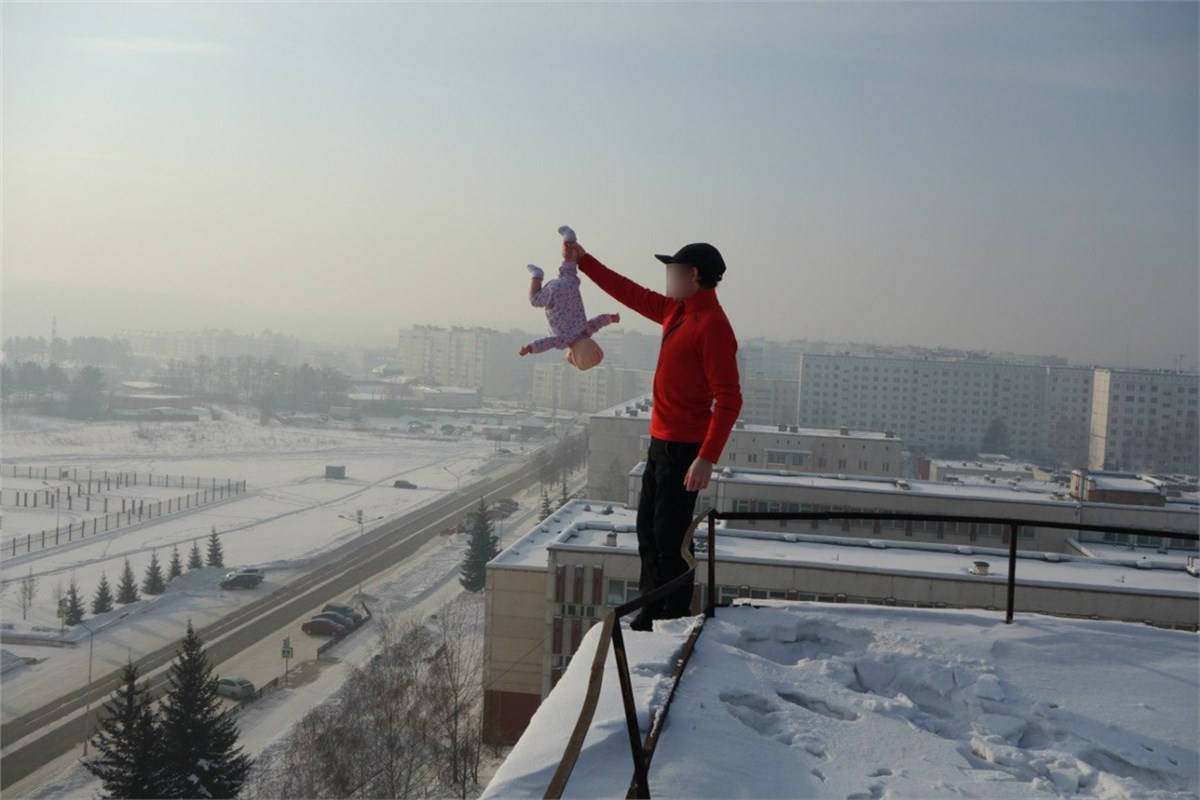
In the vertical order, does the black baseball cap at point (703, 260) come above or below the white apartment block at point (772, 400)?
above

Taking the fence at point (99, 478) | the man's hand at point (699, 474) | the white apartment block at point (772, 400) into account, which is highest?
the man's hand at point (699, 474)

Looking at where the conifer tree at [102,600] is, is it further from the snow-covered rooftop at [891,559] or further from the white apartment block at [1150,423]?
the white apartment block at [1150,423]

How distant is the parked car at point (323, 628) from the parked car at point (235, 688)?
3.53 m

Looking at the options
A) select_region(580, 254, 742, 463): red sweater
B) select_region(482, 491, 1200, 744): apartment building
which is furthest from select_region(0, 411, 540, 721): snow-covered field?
select_region(580, 254, 742, 463): red sweater

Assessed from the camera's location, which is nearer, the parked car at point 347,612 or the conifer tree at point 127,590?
the parked car at point 347,612

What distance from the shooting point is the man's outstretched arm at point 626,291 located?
3.94 m

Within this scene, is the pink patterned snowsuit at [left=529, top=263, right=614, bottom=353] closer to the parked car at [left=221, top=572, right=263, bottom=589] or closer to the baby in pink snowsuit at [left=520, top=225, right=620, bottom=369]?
the baby in pink snowsuit at [left=520, top=225, right=620, bottom=369]

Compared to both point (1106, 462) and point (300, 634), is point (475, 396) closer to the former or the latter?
point (1106, 462)

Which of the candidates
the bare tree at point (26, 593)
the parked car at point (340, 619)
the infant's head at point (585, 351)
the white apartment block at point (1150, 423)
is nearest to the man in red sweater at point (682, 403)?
the infant's head at point (585, 351)

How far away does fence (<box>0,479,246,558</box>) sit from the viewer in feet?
109

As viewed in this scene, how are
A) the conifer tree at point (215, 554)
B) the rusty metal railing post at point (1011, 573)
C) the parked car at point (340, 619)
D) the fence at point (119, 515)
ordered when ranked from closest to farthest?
the rusty metal railing post at point (1011, 573) → the parked car at point (340, 619) → the conifer tree at point (215, 554) → the fence at point (119, 515)

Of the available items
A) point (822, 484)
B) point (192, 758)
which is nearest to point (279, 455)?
point (822, 484)

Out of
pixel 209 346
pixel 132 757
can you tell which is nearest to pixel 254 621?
pixel 132 757

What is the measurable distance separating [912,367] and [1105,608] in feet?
171
